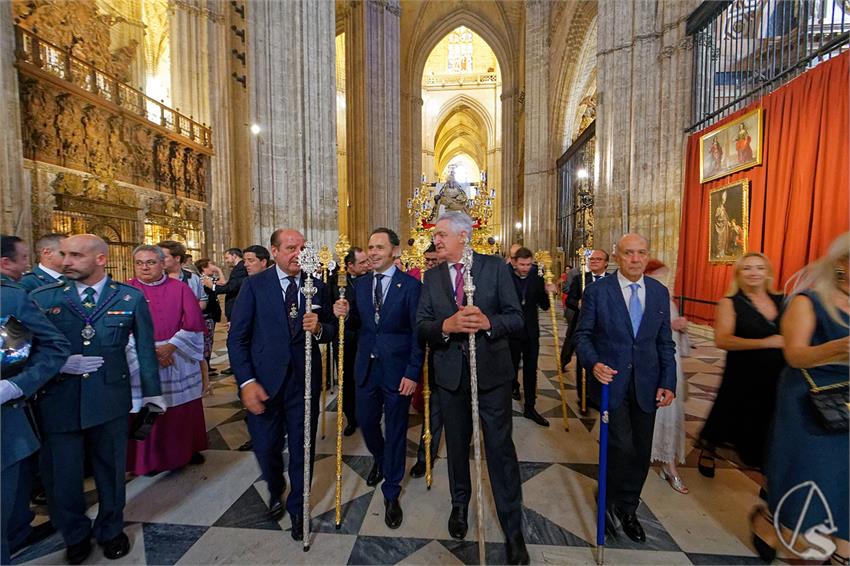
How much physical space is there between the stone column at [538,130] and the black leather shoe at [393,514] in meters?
16.5

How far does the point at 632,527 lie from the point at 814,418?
114 cm

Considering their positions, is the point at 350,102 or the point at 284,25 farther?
the point at 350,102

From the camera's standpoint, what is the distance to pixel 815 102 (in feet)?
19.2

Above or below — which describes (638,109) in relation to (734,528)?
above

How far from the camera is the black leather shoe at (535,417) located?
3.85 metres

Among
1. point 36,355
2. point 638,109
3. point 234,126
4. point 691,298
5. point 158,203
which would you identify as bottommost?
point 691,298

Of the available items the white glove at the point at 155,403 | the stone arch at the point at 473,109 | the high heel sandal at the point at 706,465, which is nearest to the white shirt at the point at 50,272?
the white glove at the point at 155,403

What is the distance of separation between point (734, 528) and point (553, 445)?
1335 millimetres

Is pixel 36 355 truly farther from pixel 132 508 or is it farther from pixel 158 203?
pixel 158 203

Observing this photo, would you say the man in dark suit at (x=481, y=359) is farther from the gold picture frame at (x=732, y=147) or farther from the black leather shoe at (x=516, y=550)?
the gold picture frame at (x=732, y=147)

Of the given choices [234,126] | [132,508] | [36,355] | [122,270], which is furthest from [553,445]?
[234,126]

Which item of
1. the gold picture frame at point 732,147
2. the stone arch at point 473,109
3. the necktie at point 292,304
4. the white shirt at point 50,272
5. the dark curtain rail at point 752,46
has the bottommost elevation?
the necktie at point 292,304

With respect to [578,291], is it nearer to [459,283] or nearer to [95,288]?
[459,283]

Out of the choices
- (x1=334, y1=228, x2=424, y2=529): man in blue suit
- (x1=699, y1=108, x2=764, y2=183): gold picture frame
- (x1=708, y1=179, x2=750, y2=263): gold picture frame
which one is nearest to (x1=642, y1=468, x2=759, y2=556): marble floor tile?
(x1=334, y1=228, x2=424, y2=529): man in blue suit
